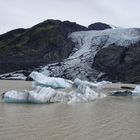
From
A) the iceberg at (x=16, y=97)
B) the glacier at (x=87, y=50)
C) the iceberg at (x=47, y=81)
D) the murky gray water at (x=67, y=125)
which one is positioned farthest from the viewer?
the glacier at (x=87, y=50)

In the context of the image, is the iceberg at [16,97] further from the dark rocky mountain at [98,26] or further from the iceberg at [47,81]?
the dark rocky mountain at [98,26]

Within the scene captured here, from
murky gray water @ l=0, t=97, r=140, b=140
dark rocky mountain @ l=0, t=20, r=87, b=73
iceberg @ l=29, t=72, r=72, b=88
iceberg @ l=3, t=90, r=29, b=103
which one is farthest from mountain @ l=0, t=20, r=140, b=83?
murky gray water @ l=0, t=97, r=140, b=140

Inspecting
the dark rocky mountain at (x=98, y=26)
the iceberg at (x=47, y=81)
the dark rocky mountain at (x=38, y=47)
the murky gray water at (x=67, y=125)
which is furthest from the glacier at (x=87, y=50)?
the murky gray water at (x=67, y=125)

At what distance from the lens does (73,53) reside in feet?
254

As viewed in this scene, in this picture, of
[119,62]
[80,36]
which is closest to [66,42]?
[80,36]

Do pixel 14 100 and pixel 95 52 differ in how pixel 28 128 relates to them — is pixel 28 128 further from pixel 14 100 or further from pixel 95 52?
pixel 95 52

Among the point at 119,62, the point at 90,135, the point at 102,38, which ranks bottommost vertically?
the point at 90,135

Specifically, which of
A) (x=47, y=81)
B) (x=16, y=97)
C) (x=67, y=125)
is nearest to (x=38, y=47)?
(x=47, y=81)

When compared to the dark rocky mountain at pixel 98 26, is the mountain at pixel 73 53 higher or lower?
lower

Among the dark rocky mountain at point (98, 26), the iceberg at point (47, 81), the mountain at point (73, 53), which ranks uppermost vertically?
the dark rocky mountain at point (98, 26)

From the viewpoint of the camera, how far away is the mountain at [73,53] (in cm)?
6744

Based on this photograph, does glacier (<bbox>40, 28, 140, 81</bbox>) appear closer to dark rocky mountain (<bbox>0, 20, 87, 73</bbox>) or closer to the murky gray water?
dark rocky mountain (<bbox>0, 20, 87, 73</bbox>)

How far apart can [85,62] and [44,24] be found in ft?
74.4

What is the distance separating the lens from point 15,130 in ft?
30.9
